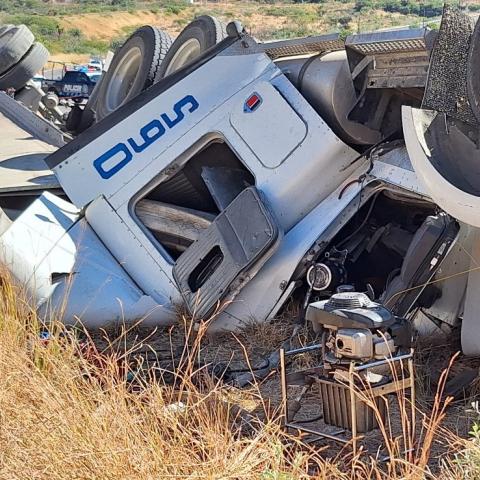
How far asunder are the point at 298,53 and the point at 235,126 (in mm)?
554

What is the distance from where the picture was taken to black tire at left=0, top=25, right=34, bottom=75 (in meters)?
9.56

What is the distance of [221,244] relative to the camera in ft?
15.3

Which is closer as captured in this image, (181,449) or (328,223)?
(181,449)

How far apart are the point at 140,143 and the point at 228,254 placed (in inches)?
38.0

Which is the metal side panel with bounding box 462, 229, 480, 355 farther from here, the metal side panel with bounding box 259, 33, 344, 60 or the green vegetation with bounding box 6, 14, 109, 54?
the green vegetation with bounding box 6, 14, 109, 54

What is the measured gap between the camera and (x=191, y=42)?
6941 mm

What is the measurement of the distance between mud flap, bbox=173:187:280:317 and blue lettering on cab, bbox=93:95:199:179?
695 mm

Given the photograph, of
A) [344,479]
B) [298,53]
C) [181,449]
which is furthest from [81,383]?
[298,53]

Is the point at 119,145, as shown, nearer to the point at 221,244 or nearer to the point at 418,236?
the point at 221,244

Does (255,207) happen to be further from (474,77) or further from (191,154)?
(474,77)

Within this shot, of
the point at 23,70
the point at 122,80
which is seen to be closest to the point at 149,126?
the point at 122,80

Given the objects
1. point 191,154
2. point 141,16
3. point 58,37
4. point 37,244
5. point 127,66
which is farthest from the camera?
point 141,16

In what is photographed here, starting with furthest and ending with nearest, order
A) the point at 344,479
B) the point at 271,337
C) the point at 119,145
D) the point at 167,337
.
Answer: the point at 119,145, the point at 167,337, the point at 271,337, the point at 344,479

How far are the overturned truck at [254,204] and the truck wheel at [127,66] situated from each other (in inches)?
87.7
